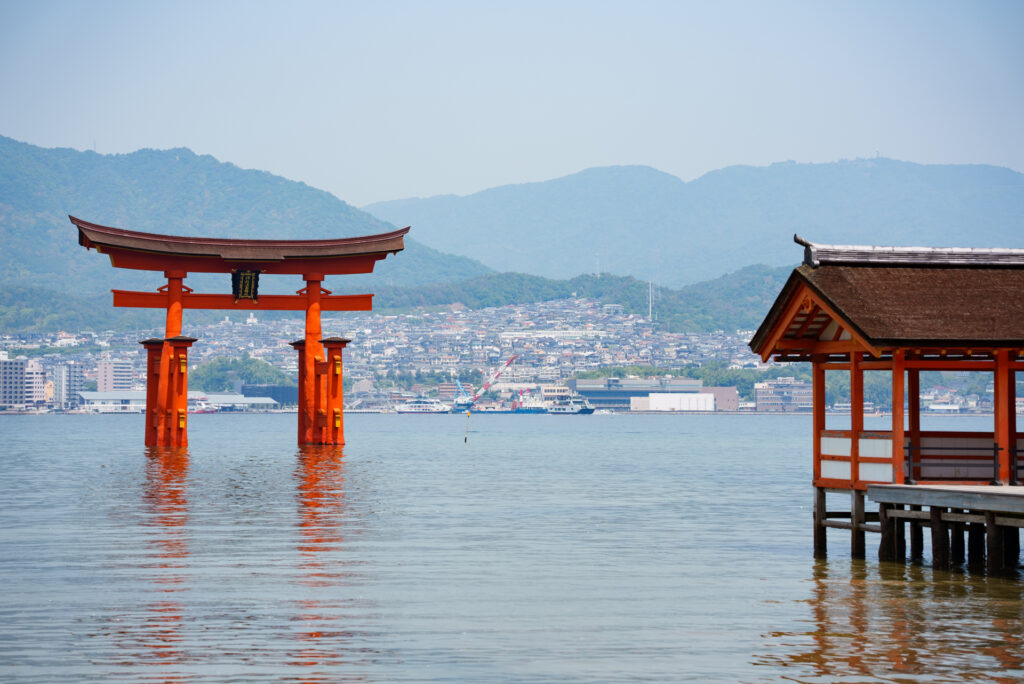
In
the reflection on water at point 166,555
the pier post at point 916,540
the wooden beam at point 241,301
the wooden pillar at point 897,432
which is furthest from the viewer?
the wooden beam at point 241,301

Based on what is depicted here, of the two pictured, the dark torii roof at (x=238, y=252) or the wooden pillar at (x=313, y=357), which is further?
the wooden pillar at (x=313, y=357)

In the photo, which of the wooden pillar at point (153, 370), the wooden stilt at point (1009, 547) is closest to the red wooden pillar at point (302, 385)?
the wooden pillar at point (153, 370)

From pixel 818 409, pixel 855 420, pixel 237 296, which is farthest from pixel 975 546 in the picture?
pixel 237 296

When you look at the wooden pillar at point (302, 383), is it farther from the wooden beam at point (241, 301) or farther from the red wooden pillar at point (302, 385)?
the wooden beam at point (241, 301)

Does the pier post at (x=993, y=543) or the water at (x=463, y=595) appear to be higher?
the pier post at (x=993, y=543)

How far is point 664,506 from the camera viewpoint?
37.8m

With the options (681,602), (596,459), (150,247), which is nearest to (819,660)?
(681,602)

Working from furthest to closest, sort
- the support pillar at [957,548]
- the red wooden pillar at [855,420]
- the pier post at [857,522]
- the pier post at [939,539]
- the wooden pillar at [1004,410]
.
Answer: the support pillar at [957,548] < the pier post at [857,522] < the red wooden pillar at [855,420] < the wooden pillar at [1004,410] < the pier post at [939,539]

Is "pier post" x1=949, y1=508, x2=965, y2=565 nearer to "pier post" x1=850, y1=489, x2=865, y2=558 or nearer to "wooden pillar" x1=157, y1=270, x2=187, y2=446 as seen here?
"pier post" x1=850, y1=489, x2=865, y2=558

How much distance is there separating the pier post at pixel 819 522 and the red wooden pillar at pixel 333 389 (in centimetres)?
3536

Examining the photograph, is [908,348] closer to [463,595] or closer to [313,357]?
[463,595]

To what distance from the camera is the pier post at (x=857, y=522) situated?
816 inches

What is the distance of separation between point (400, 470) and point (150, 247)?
1393 centimetres

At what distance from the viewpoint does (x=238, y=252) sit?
5862cm
